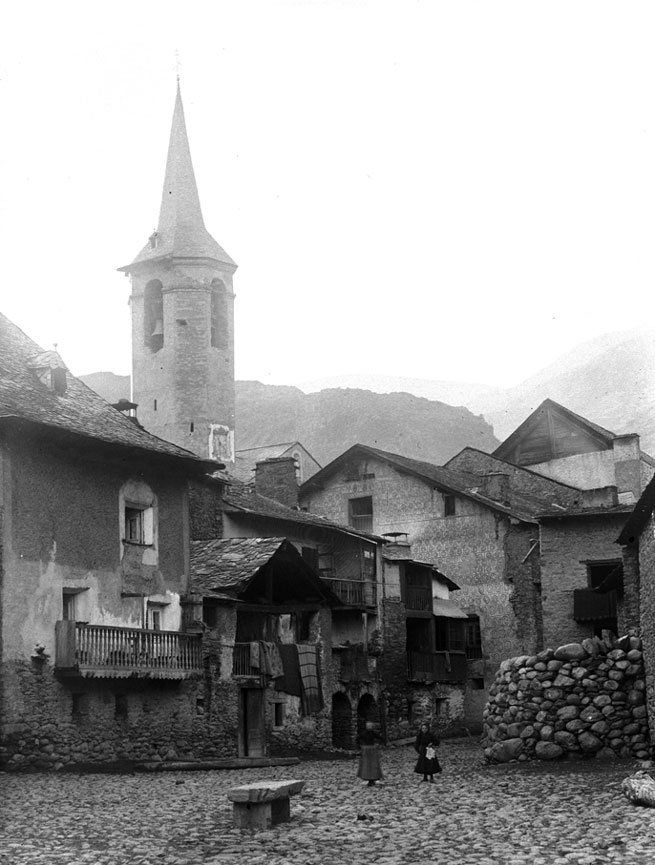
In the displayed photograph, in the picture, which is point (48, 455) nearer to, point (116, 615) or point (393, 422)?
point (116, 615)

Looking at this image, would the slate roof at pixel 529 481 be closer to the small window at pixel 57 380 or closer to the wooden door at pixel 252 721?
the wooden door at pixel 252 721

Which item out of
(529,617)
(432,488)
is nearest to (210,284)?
(432,488)

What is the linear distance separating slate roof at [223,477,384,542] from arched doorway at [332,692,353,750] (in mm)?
5548

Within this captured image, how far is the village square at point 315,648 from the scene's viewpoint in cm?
1755

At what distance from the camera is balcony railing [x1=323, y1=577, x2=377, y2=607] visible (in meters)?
44.9

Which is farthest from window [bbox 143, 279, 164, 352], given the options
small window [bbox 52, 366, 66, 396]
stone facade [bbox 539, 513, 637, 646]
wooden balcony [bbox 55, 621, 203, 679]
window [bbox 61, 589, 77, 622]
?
window [bbox 61, 589, 77, 622]

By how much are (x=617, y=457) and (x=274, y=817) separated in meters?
44.0

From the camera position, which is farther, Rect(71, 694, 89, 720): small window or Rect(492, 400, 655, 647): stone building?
Rect(492, 400, 655, 647): stone building

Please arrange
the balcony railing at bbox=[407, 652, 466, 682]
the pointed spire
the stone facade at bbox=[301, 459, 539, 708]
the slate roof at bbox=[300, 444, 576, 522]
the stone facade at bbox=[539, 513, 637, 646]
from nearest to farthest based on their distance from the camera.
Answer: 1. the stone facade at bbox=[539, 513, 637, 646]
2. the balcony railing at bbox=[407, 652, 466, 682]
3. the stone facade at bbox=[301, 459, 539, 708]
4. the slate roof at bbox=[300, 444, 576, 522]
5. the pointed spire

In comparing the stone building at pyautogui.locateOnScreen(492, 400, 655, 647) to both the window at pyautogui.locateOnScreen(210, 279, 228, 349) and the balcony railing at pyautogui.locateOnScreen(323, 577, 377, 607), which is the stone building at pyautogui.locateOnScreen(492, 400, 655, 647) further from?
the window at pyautogui.locateOnScreen(210, 279, 228, 349)

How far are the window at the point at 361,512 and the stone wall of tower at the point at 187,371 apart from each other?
18.5 meters

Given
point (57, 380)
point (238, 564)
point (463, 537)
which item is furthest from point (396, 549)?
point (57, 380)

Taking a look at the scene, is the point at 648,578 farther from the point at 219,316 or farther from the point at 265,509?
the point at 219,316

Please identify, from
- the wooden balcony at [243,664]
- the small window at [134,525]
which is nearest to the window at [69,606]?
the small window at [134,525]
